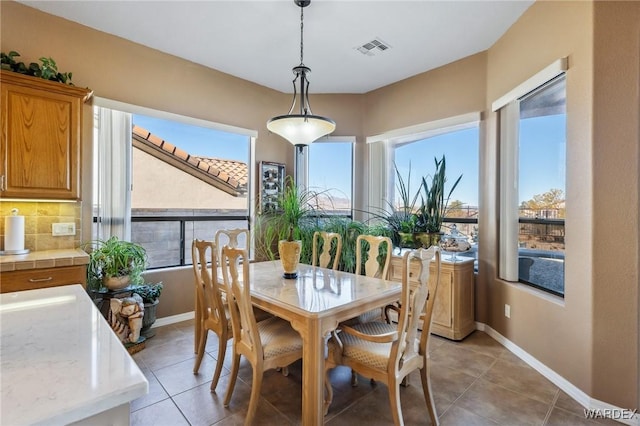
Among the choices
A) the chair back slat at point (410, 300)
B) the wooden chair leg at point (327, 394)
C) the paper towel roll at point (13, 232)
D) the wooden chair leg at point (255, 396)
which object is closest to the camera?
the chair back slat at point (410, 300)

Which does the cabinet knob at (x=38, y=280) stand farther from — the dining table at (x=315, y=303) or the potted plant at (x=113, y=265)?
the dining table at (x=315, y=303)

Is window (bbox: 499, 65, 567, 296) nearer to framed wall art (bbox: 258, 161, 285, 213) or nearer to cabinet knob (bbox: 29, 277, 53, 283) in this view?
framed wall art (bbox: 258, 161, 285, 213)

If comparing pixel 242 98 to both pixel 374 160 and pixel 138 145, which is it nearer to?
pixel 138 145

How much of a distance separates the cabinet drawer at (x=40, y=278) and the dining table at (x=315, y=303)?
1172 millimetres

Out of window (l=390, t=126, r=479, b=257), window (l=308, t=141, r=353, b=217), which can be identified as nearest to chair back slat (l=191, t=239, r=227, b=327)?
window (l=308, t=141, r=353, b=217)

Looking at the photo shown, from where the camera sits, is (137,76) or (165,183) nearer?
(137,76)

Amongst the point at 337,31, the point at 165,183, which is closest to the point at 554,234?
the point at 337,31

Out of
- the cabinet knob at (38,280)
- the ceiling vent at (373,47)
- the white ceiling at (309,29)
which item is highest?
the white ceiling at (309,29)

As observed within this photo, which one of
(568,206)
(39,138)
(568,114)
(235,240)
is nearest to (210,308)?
(235,240)

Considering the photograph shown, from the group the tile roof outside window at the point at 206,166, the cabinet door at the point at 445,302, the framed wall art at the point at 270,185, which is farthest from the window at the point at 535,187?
the tile roof outside window at the point at 206,166

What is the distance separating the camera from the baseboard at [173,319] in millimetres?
3377

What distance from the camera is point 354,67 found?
3717 mm

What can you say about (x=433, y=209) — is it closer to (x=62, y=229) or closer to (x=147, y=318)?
(x=147, y=318)

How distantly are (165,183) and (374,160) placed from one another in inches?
115
